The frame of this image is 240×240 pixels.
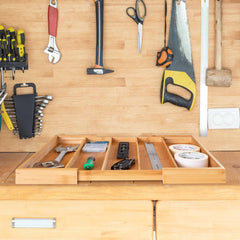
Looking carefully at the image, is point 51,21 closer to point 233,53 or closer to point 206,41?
point 206,41

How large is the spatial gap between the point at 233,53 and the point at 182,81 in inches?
10.9

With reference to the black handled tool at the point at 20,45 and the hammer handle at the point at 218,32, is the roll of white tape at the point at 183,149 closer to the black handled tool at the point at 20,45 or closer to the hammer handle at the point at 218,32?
the hammer handle at the point at 218,32

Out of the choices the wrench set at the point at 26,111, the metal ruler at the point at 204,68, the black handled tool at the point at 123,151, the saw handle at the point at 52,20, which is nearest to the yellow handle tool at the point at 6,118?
the wrench set at the point at 26,111

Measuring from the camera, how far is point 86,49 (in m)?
1.28

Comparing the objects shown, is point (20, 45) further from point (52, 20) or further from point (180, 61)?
point (180, 61)

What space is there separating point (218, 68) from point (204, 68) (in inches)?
2.6

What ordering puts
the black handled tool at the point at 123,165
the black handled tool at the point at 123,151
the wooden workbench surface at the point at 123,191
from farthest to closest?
the black handled tool at the point at 123,151
the black handled tool at the point at 123,165
the wooden workbench surface at the point at 123,191

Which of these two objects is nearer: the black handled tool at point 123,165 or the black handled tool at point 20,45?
the black handled tool at point 123,165

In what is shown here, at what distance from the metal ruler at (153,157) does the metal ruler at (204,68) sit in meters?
0.31
